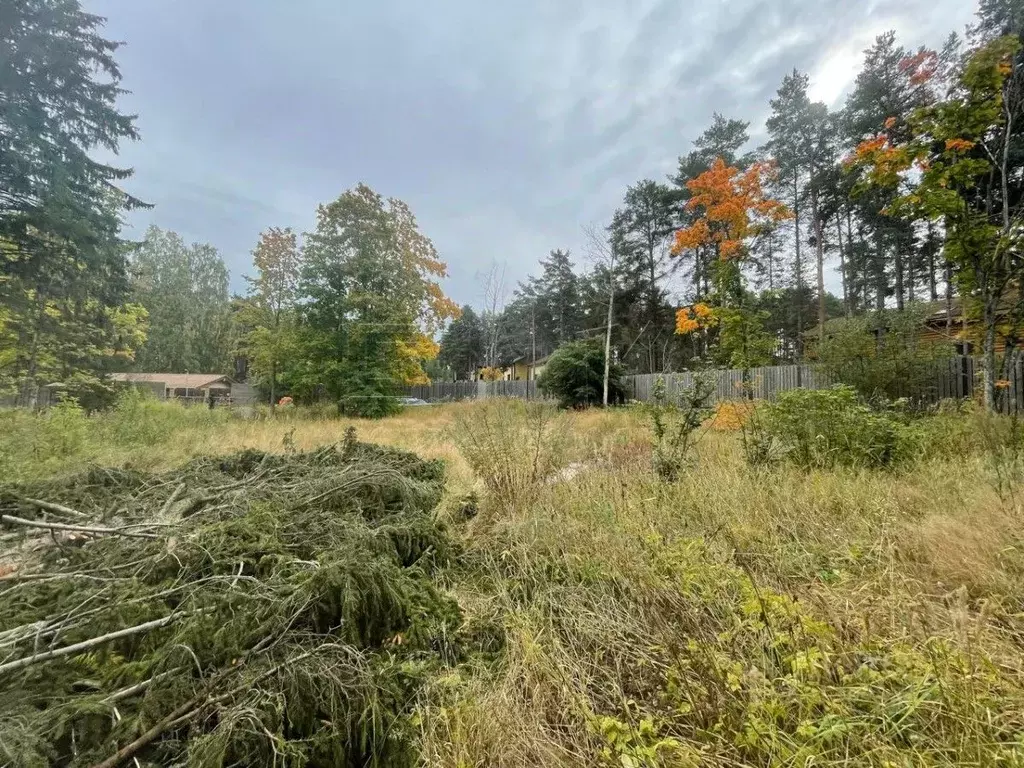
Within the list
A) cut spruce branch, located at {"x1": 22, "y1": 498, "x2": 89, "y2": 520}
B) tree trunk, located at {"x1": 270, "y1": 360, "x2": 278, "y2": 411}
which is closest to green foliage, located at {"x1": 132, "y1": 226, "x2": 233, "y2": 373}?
tree trunk, located at {"x1": 270, "y1": 360, "x2": 278, "y2": 411}

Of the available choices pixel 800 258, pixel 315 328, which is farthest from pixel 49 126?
pixel 800 258

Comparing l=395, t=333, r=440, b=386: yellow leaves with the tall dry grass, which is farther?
l=395, t=333, r=440, b=386: yellow leaves

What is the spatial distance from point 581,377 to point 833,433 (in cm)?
1229

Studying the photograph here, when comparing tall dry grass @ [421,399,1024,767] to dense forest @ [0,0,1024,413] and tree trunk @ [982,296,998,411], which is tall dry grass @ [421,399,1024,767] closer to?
tree trunk @ [982,296,998,411]

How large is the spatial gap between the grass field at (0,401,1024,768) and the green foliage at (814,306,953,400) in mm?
5072

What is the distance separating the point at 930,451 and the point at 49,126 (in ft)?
54.4

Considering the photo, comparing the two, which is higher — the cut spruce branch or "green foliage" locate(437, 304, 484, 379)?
"green foliage" locate(437, 304, 484, 379)

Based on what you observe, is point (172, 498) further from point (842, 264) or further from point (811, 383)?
point (842, 264)

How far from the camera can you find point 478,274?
21469mm

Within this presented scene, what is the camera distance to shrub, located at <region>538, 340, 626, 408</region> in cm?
1598

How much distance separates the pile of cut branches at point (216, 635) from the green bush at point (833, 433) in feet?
11.0

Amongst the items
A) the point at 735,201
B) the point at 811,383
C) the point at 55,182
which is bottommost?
the point at 811,383

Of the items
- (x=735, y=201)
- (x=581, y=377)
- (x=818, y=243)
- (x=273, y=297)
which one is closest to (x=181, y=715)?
(x=581, y=377)

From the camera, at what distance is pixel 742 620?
1.47m
